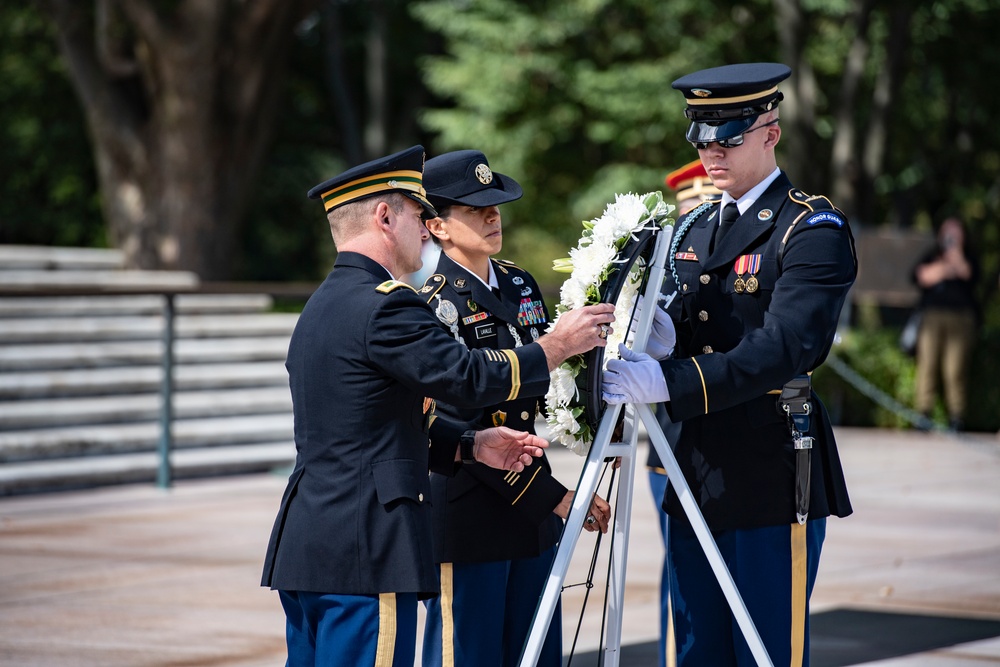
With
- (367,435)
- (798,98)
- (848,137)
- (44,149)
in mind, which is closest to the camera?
(367,435)

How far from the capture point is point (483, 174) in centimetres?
405

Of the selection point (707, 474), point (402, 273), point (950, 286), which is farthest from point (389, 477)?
point (950, 286)

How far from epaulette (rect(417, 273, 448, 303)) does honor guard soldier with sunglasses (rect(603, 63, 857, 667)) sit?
652 mm

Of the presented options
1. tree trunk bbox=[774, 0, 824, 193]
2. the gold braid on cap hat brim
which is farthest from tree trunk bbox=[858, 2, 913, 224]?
the gold braid on cap hat brim

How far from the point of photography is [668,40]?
22.2m

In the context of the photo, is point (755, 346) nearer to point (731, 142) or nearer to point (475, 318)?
point (731, 142)

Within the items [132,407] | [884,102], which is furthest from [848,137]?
[132,407]

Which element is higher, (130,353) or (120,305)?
(120,305)

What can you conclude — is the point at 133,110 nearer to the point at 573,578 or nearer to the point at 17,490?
the point at 17,490

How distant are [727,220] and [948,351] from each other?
1087 centimetres

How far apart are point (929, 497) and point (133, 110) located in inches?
410

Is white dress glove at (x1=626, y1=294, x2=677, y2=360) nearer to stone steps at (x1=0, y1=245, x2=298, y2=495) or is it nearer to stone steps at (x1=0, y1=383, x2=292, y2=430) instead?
stone steps at (x1=0, y1=245, x2=298, y2=495)

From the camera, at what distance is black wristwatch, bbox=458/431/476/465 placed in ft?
12.5

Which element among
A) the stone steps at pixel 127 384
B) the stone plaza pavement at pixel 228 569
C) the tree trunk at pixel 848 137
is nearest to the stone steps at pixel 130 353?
the stone steps at pixel 127 384
